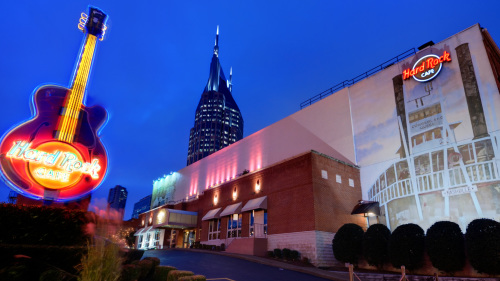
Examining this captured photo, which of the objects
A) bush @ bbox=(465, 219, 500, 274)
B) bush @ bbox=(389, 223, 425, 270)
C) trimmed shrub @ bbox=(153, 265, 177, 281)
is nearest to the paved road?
trimmed shrub @ bbox=(153, 265, 177, 281)

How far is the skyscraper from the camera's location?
128 metres

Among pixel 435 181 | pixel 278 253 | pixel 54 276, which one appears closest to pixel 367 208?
pixel 435 181

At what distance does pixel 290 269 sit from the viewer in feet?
54.4

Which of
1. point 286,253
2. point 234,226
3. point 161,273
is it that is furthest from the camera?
point 234,226

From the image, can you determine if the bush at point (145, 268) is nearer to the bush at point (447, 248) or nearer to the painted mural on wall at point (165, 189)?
the bush at point (447, 248)

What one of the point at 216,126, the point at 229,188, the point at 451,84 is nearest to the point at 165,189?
the point at 229,188

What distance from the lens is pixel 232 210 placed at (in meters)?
27.3

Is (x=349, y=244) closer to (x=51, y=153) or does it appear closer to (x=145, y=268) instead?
(x=145, y=268)

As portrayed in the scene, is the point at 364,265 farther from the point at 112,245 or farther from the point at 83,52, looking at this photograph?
the point at 83,52

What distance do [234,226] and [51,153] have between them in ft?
56.3

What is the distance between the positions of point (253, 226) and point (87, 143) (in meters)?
14.8

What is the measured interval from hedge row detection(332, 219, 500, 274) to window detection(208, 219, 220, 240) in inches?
566

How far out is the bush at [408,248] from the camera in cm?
1478

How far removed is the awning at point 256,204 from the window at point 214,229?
18.4 feet
